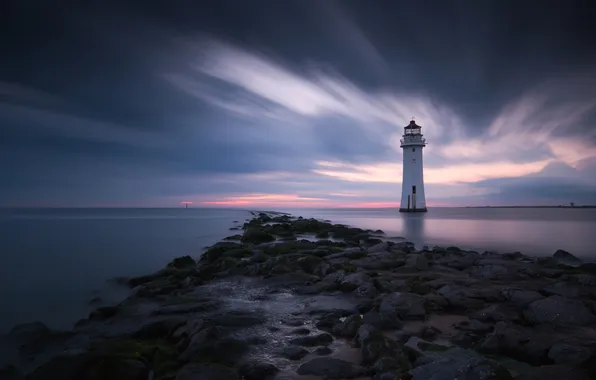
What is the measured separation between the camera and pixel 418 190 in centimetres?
4234

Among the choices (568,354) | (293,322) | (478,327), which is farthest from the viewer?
(293,322)

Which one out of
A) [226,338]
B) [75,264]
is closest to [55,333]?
[226,338]

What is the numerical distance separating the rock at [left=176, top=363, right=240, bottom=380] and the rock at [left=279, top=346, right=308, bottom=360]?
0.81 m

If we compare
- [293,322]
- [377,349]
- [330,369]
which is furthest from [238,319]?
[377,349]

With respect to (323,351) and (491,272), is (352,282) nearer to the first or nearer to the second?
(323,351)

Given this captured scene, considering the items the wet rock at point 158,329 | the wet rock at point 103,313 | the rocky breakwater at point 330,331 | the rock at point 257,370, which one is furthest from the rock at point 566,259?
the wet rock at point 103,313

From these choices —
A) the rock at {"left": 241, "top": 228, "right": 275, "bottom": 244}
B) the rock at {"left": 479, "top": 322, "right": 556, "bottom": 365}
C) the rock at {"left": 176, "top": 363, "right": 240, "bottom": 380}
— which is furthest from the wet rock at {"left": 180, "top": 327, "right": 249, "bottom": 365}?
the rock at {"left": 241, "top": 228, "right": 275, "bottom": 244}

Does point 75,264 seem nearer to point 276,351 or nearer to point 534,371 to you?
point 276,351

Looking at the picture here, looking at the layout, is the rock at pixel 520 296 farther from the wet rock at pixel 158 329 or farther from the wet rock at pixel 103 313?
the wet rock at pixel 103 313

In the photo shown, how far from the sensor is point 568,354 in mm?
3896

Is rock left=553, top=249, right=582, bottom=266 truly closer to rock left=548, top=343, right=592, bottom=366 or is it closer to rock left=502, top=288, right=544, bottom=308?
rock left=502, top=288, right=544, bottom=308

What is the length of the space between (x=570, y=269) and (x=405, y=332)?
24.5 feet

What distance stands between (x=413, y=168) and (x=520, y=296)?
36264 mm

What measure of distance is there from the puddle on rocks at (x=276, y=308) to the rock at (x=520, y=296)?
9.23ft
